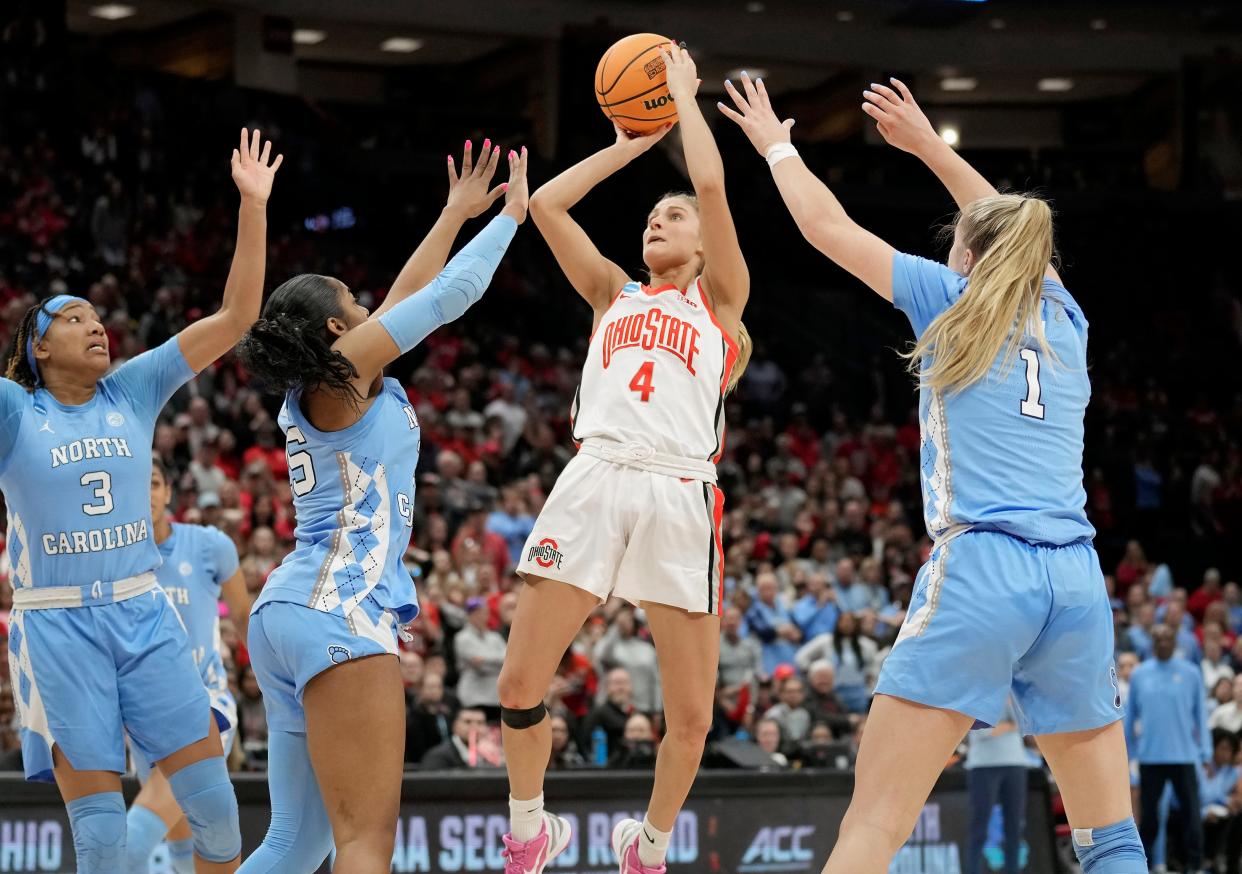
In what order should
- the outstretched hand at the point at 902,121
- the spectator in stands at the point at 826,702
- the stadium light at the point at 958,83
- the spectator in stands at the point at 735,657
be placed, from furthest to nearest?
the stadium light at the point at 958,83 → the spectator in stands at the point at 735,657 → the spectator in stands at the point at 826,702 → the outstretched hand at the point at 902,121

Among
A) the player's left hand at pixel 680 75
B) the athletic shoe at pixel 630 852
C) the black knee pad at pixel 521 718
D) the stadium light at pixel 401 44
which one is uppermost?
the stadium light at pixel 401 44

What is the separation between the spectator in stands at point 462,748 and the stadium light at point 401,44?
18.6m

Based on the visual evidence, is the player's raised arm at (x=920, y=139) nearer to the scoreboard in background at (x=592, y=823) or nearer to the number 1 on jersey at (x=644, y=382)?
the number 1 on jersey at (x=644, y=382)

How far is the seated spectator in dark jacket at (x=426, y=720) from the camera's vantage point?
39.7 ft

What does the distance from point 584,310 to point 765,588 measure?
11.0 meters

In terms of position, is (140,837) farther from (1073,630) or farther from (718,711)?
(718,711)

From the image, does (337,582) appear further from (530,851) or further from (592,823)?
(592,823)

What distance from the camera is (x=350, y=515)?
16.7 ft

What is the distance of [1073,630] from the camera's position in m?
4.46

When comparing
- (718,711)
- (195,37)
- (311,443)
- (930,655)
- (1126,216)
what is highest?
(195,37)

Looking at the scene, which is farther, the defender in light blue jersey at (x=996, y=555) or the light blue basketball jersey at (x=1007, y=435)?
the light blue basketball jersey at (x=1007, y=435)

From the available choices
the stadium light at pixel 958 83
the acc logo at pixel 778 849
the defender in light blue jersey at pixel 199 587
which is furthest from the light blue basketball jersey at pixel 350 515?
the stadium light at pixel 958 83

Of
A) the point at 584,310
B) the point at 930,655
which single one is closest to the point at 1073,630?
the point at 930,655

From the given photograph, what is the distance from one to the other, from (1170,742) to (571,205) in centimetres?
990
